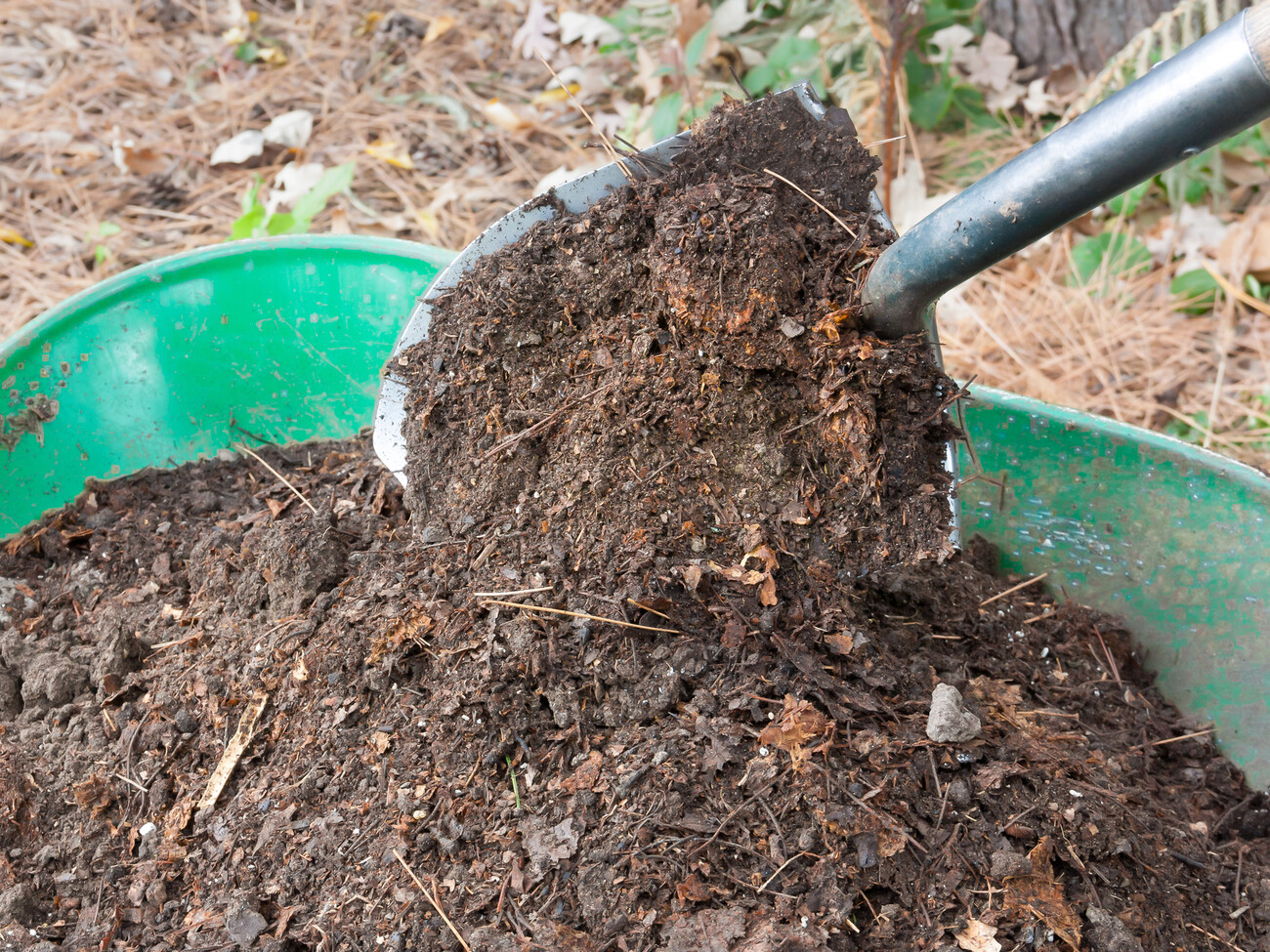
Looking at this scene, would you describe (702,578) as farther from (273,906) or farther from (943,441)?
(273,906)

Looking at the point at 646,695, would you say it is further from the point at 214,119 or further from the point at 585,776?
the point at 214,119

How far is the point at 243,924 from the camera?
1049mm

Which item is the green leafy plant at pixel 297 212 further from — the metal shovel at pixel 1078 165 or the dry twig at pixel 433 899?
the dry twig at pixel 433 899

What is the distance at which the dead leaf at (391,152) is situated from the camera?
3.12 m

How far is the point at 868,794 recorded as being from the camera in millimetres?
1034

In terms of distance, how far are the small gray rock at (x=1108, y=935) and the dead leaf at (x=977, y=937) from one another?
0.41 ft

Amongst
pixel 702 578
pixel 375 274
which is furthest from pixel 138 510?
pixel 702 578

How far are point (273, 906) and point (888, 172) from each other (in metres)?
2.18

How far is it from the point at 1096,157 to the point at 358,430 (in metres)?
1.47

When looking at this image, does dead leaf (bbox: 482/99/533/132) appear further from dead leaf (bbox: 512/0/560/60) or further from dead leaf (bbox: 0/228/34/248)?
dead leaf (bbox: 0/228/34/248)

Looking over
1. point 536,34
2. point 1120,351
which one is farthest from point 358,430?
point 536,34

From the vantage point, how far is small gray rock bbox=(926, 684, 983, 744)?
42.7 inches

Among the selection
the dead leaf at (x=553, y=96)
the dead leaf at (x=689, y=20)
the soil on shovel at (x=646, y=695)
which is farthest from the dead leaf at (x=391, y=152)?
the soil on shovel at (x=646, y=695)

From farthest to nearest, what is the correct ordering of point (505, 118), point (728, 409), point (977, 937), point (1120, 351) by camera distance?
point (505, 118) → point (1120, 351) → point (728, 409) → point (977, 937)
